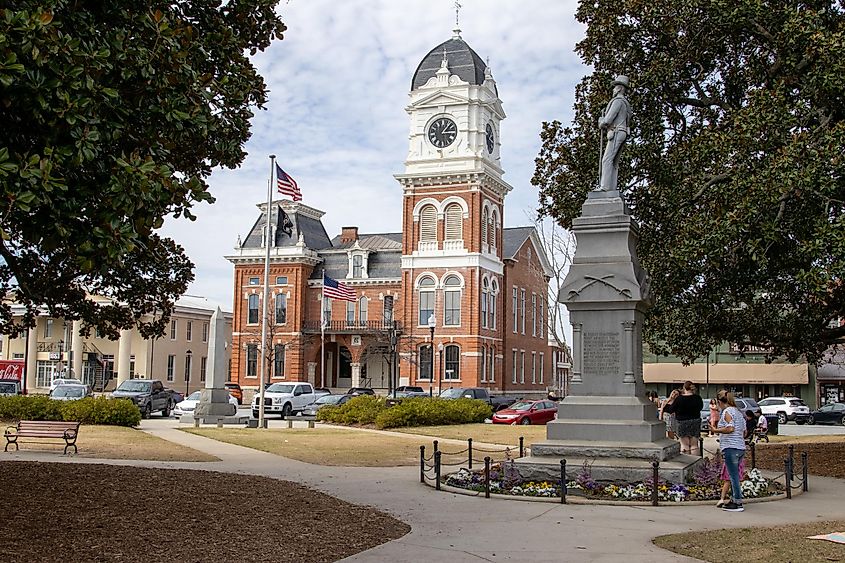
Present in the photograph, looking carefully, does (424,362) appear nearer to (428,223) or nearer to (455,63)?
(428,223)

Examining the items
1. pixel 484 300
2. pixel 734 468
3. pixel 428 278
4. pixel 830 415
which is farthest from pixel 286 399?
pixel 734 468

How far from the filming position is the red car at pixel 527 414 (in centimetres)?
3684

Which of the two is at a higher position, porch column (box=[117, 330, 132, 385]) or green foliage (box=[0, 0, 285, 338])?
green foliage (box=[0, 0, 285, 338])

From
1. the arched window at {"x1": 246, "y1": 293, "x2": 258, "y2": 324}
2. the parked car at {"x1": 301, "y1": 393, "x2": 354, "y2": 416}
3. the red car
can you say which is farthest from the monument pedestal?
the arched window at {"x1": 246, "y1": 293, "x2": 258, "y2": 324}

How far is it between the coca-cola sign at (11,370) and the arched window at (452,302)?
2910 cm

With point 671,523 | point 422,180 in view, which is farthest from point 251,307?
point 671,523

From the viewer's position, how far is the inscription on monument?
51.7ft

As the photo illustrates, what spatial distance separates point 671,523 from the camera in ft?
38.8

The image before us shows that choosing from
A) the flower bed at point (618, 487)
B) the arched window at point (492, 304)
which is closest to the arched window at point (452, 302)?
the arched window at point (492, 304)

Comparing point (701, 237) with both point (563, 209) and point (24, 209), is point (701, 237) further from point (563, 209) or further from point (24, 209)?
point (24, 209)

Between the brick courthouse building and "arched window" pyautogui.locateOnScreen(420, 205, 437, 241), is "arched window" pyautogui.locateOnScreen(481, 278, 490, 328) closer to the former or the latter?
the brick courthouse building

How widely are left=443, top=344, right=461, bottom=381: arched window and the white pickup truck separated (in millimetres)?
20172

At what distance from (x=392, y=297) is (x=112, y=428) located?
4164 cm

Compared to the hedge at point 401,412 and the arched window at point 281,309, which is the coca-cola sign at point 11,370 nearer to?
the arched window at point 281,309
